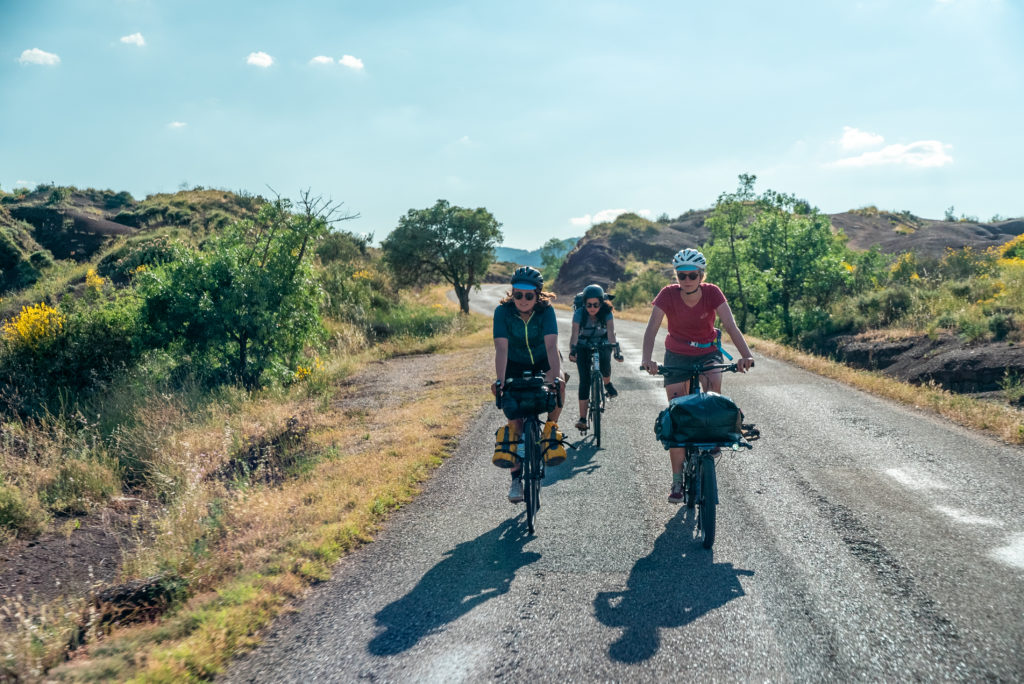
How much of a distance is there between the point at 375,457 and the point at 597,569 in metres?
4.14

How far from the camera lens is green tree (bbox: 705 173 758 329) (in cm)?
2972

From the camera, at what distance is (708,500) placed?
186 inches

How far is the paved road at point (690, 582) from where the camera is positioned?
11.1 ft

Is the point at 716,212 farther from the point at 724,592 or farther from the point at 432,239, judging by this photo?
the point at 724,592

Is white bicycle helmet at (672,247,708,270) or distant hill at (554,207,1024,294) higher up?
distant hill at (554,207,1024,294)

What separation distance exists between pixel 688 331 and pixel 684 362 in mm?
297

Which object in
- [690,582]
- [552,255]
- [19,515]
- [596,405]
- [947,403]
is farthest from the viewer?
[552,255]

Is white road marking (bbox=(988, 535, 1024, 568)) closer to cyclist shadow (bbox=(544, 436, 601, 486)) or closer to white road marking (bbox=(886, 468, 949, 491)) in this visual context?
white road marking (bbox=(886, 468, 949, 491))

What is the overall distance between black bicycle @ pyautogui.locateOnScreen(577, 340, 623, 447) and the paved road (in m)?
0.91

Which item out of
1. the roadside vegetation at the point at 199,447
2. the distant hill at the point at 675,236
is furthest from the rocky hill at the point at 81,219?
the distant hill at the point at 675,236

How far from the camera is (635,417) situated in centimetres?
984

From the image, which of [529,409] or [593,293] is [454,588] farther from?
[593,293]

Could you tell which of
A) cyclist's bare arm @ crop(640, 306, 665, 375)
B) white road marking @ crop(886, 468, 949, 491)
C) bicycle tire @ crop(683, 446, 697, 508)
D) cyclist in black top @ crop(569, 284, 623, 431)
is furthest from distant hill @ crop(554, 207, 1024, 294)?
bicycle tire @ crop(683, 446, 697, 508)

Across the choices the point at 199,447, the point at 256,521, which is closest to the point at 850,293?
the point at 199,447
